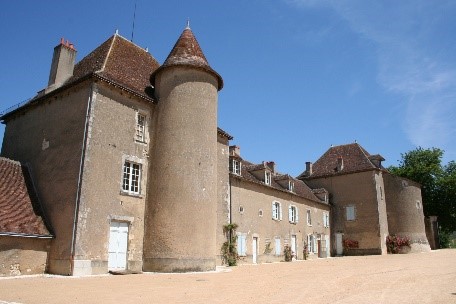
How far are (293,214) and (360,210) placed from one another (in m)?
7.40

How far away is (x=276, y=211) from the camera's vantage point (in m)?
26.3

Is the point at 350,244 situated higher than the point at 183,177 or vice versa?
the point at 183,177

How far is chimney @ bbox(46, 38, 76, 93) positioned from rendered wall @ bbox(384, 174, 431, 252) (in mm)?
27657

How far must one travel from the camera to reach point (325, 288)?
9023mm

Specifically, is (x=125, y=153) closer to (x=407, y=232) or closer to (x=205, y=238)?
(x=205, y=238)

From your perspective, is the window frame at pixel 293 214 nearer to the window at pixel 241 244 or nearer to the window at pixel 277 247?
the window at pixel 277 247

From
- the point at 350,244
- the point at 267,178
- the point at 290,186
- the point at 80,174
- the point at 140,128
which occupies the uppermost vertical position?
the point at 140,128

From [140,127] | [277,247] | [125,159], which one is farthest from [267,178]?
[125,159]

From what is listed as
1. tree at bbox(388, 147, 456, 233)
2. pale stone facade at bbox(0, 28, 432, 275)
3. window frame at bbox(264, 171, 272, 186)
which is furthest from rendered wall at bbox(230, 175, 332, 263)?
tree at bbox(388, 147, 456, 233)

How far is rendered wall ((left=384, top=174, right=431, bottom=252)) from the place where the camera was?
1259 inches

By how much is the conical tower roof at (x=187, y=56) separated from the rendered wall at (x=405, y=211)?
2196cm

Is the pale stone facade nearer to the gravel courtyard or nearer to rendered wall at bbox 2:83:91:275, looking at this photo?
rendered wall at bbox 2:83:91:275

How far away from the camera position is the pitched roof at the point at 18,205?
496 inches

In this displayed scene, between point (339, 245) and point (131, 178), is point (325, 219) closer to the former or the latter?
point (339, 245)
